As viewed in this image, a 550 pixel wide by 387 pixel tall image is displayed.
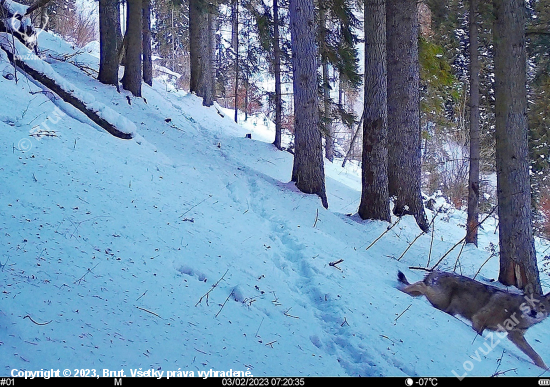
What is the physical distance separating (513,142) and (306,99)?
12.1 ft

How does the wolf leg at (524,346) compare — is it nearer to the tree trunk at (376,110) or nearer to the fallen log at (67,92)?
the tree trunk at (376,110)

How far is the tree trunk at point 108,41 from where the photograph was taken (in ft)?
38.4

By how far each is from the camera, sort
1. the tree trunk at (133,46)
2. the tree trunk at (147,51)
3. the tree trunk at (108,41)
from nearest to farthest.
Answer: the tree trunk at (108,41), the tree trunk at (133,46), the tree trunk at (147,51)

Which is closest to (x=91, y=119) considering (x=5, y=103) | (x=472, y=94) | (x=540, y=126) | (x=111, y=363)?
(x=5, y=103)

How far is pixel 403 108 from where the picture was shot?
1018cm

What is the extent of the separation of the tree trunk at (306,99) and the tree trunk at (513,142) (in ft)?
10.5

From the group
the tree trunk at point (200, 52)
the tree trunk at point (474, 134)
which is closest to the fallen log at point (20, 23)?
the tree trunk at point (200, 52)

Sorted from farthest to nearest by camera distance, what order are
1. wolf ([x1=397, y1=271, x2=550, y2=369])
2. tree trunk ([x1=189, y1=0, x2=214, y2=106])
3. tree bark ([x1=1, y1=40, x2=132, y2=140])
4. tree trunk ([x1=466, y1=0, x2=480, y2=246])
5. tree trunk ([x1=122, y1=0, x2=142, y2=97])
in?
1. tree trunk ([x1=189, y1=0, x2=214, y2=106])
2. tree trunk ([x1=122, y1=0, x2=142, y2=97])
3. tree trunk ([x1=466, y1=0, x2=480, y2=246])
4. tree bark ([x1=1, y1=40, x2=132, y2=140])
5. wolf ([x1=397, y1=271, x2=550, y2=369])

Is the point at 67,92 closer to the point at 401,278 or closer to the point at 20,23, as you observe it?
the point at 20,23

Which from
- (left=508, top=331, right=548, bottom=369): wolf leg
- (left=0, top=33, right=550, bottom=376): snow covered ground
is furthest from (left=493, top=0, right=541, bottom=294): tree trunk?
(left=508, top=331, right=548, bottom=369): wolf leg

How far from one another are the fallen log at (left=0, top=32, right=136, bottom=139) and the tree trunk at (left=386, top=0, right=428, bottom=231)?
18.4 ft

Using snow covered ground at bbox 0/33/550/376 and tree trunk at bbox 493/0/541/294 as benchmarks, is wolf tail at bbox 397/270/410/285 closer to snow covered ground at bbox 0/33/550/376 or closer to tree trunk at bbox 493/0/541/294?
snow covered ground at bbox 0/33/550/376

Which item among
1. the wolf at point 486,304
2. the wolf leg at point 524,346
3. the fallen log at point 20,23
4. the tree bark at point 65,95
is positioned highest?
the fallen log at point 20,23

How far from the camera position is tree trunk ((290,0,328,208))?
8.91 m
